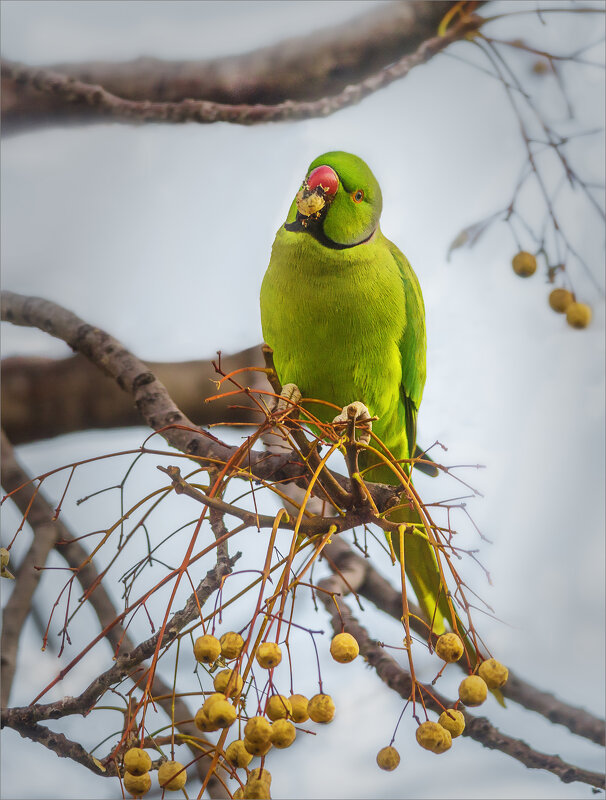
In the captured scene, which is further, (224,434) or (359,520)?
(224,434)

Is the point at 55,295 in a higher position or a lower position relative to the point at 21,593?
higher

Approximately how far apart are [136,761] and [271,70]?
3.15ft

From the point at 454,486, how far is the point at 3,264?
2.53ft

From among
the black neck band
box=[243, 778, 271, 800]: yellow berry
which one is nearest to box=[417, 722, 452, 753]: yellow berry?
box=[243, 778, 271, 800]: yellow berry

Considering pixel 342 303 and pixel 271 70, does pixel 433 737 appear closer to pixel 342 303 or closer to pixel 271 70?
pixel 342 303

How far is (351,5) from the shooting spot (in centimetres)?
114

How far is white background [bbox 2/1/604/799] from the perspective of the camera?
1.07 metres

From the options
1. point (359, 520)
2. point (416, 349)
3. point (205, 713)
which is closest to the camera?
point (205, 713)

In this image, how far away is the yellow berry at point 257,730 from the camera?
0.59m

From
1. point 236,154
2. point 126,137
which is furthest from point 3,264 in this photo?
point 236,154

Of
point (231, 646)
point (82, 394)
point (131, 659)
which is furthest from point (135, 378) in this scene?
point (231, 646)

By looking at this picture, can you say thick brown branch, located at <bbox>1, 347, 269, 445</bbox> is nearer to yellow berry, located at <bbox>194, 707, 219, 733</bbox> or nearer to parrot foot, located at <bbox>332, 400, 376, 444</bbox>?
parrot foot, located at <bbox>332, 400, 376, 444</bbox>

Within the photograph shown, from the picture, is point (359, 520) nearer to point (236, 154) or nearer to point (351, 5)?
point (236, 154)

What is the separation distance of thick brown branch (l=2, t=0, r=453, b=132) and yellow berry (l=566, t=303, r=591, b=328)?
1.51 ft
